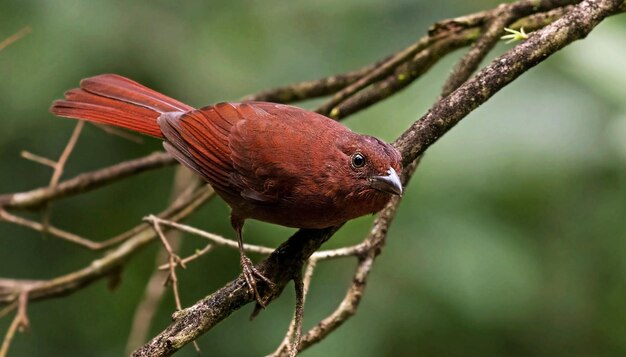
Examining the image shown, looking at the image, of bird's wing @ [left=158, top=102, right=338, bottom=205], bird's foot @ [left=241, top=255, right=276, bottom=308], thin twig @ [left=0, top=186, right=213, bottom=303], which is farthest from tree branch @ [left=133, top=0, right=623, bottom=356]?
thin twig @ [left=0, top=186, right=213, bottom=303]

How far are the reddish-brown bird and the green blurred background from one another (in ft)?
2.70

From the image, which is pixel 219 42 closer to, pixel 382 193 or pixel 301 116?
pixel 301 116

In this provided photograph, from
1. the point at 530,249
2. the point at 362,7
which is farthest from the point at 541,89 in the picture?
the point at 362,7

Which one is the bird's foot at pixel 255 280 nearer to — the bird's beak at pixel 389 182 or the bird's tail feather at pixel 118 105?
the bird's beak at pixel 389 182

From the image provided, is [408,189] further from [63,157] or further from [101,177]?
[63,157]

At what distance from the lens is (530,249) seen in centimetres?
406

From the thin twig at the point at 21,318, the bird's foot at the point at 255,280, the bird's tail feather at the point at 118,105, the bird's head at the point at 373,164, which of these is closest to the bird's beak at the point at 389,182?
the bird's head at the point at 373,164

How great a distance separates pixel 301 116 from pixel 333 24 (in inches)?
69.3

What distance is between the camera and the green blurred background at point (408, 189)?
3953 millimetres

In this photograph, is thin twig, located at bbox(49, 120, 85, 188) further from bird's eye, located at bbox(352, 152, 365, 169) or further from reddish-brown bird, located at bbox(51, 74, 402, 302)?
bird's eye, located at bbox(352, 152, 365, 169)

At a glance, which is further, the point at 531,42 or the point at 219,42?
the point at 219,42

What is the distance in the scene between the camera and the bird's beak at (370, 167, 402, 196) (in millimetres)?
2645

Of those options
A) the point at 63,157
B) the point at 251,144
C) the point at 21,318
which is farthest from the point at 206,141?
the point at 21,318

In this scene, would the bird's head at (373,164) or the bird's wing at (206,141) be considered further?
the bird's wing at (206,141)
